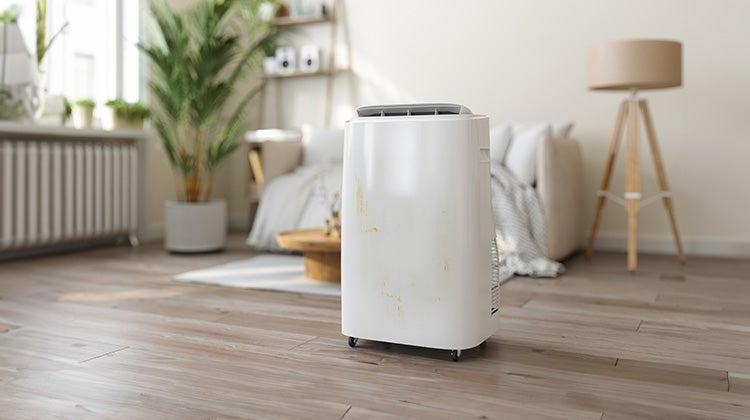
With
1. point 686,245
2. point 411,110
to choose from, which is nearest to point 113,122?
point 411,110

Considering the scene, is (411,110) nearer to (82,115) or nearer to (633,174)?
(633,174)

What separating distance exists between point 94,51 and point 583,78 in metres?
2.94

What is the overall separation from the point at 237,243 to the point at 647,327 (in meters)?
2.75

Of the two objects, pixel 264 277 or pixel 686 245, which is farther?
pixel 686 245

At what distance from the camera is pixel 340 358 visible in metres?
1.69

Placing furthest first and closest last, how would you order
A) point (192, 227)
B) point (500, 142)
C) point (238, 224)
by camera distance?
point (238, 224)
point (192, 227)
point (500, 142)

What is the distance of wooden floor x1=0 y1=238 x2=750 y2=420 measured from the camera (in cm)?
136

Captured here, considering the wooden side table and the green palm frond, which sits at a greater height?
the green palm frond

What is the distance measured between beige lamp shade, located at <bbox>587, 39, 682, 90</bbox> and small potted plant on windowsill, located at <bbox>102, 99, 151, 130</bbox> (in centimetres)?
256

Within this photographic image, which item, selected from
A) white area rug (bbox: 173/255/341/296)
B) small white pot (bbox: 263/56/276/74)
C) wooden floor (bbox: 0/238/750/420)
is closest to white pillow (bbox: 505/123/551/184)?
wooden floor (bbox: 0/238/750/420)

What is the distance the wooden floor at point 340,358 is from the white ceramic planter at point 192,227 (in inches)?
38.1

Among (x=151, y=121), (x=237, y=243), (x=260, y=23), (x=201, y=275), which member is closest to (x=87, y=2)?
(x=151, y=121)

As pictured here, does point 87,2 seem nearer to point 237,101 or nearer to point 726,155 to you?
point 237,101

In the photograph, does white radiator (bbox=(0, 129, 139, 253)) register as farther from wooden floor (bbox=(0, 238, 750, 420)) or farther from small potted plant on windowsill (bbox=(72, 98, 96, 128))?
wooden floor (bbox=(0, 238, 750, 420))
